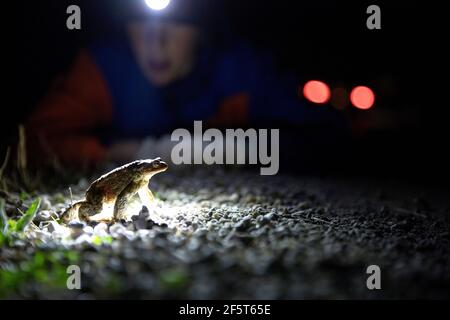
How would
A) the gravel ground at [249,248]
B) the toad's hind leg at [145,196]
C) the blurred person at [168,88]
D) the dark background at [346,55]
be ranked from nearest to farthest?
the gravel ground at [249,248]
the toad's hind leg at [145,196]
the blurred person at [168,88]
the dark background at [346,55]

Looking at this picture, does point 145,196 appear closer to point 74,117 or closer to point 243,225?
point 243,225

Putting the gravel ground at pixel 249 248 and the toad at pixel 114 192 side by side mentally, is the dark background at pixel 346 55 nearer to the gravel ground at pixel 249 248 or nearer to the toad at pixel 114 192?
the gravel ground at pixel 249 248

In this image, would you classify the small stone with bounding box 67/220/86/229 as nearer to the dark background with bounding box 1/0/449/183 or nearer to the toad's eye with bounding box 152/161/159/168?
the toad's eye with bounding box 152/161/159/168

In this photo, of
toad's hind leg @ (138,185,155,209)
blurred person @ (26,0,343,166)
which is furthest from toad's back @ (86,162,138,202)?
blurred person @ (26,0,343,166)

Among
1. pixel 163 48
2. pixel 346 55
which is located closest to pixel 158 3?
pixel 163 48

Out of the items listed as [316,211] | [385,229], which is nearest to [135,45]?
[316,211]

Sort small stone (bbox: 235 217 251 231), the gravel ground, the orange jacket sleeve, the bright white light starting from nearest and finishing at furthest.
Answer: the gravel ground < small stone (bbox: 235 217 251 231) < the bright white light < the orange jacket sleeve

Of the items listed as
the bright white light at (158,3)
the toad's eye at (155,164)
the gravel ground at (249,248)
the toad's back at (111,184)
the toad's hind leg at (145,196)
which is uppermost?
the bright white light at (158,3)

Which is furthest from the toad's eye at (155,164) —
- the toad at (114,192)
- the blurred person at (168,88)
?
the blurred person at (168,88)
